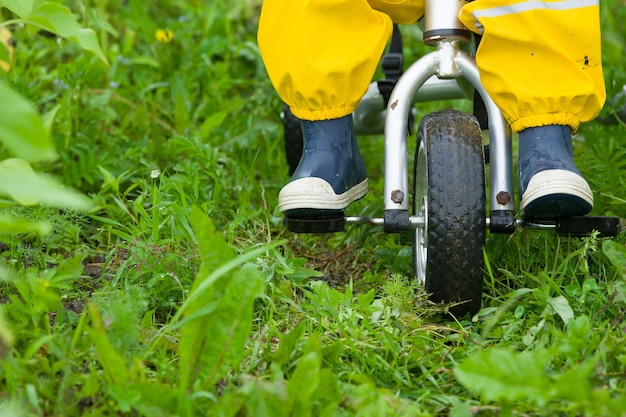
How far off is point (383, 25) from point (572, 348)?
873 mm

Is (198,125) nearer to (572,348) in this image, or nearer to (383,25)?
(383,25)

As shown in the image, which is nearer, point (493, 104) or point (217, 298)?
point (217, 298)

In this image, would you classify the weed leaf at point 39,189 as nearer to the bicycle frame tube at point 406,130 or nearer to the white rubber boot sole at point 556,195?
the bicycle frame tube at point 406,130

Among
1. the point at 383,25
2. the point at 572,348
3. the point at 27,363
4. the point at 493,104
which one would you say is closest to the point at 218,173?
the point at 383,25

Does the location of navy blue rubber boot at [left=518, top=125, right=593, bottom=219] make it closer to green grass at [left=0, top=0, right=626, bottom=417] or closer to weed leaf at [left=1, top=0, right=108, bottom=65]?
green grass at [left=0, top=0, right=626, bottom=417]

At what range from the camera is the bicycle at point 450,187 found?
1.53 metres

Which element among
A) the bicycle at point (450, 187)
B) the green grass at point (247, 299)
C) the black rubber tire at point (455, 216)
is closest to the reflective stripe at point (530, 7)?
the bicycle at point (450, 187)

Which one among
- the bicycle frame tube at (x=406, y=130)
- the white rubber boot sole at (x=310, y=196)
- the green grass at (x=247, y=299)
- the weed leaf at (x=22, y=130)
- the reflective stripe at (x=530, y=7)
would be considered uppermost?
the reflective stripe at (x=530, y=7)

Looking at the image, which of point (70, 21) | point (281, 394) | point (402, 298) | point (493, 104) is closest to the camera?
point (281, 394)

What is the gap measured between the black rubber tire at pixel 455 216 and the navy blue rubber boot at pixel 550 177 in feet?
0.41

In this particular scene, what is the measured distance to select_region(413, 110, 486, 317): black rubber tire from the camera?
1.52 metres

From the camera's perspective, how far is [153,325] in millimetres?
1537

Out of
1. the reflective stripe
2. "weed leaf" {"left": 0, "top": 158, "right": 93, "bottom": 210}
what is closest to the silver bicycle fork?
the reflective stripe

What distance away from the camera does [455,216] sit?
1521 millimetres
